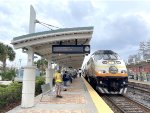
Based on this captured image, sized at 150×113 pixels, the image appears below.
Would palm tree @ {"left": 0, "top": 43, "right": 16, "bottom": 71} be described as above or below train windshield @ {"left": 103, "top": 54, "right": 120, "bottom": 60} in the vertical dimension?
above

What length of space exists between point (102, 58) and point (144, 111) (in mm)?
7497

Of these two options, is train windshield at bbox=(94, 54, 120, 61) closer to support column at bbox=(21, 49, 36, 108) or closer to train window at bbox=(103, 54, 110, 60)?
train window at bbox=(103, 54, 110, 60)

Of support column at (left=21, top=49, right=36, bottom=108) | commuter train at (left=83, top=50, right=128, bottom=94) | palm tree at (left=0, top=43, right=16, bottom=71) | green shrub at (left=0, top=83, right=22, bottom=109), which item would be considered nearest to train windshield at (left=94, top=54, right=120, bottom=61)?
commuter train at (left=83, top=50, right=128, bottom=94)

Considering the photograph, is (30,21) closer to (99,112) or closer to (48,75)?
Answer: (99,112)

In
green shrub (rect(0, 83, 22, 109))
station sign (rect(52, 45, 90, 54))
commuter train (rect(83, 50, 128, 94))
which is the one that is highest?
station sign (rect(52, 45, 90, 54))

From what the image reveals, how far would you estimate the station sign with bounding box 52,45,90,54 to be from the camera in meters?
13.1

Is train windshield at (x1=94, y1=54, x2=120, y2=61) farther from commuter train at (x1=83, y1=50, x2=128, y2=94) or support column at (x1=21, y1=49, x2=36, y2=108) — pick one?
support column at (x1=21, y1=49, x2=36, y2=108)

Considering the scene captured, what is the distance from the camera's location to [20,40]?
1146 centimetres

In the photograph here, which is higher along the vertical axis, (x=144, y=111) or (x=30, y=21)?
(x=30, y=21)

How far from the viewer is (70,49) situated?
43.2 ft

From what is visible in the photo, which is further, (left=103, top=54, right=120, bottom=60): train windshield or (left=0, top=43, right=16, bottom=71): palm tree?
(left=0, top=43, right=16, bottom=71): palm tree

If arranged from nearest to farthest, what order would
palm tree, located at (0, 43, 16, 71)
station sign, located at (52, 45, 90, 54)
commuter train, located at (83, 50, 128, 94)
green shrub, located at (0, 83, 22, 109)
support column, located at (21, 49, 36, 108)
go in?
support column, located at (21, 49, 36, 108) < green shrub, located at (0, 83, 22, 109) < station sign, located at (52, 45, 90, 54) < commuter train, located at (83, 50, 128, 94) < palm tree, located at (0, 43, 16, 71)

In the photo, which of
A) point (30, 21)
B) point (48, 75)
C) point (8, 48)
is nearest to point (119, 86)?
point (48, 75)

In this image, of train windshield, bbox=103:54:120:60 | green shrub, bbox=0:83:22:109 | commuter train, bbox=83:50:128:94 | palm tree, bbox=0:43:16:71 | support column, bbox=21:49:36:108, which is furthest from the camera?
palm tree, bbox=0:43:16:71
